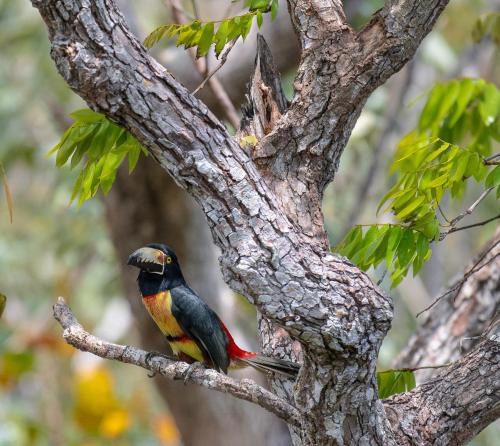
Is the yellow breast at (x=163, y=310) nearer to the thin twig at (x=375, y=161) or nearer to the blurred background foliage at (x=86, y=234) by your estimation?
the blurred background foliage at (x=86, y=234)

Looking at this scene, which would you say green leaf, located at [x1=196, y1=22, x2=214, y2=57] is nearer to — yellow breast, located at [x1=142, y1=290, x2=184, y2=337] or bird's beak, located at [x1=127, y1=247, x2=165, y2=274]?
bird's beak, located at [x1=127, y1=247, x2=165, y2=274]

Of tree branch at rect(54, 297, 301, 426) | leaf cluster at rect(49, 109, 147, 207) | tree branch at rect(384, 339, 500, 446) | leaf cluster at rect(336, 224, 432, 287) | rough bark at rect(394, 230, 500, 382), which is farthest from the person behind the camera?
rough bark at rect(394, 230, 500, 382)

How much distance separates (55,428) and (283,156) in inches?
269

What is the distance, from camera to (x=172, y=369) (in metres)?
3.02

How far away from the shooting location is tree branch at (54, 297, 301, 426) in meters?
2.51

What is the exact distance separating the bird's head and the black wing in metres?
0.05

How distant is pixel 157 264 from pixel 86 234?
466 centimetres

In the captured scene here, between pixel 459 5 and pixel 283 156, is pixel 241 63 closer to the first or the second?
pixel 283 156

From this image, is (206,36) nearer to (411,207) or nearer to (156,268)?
(411,207)

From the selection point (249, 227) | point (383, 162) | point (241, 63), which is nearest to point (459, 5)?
point (383, 162)

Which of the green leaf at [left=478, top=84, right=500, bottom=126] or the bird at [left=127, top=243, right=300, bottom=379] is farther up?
the green leaf at [left=478, top=84, right=500, bottom=126]

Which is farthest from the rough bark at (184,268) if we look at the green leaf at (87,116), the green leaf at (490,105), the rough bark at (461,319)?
the green leaf at (87,116)

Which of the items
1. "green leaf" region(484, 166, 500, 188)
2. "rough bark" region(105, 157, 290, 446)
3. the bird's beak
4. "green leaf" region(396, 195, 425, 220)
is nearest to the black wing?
the bird's beak

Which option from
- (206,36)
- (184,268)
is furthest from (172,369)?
(184,268)
